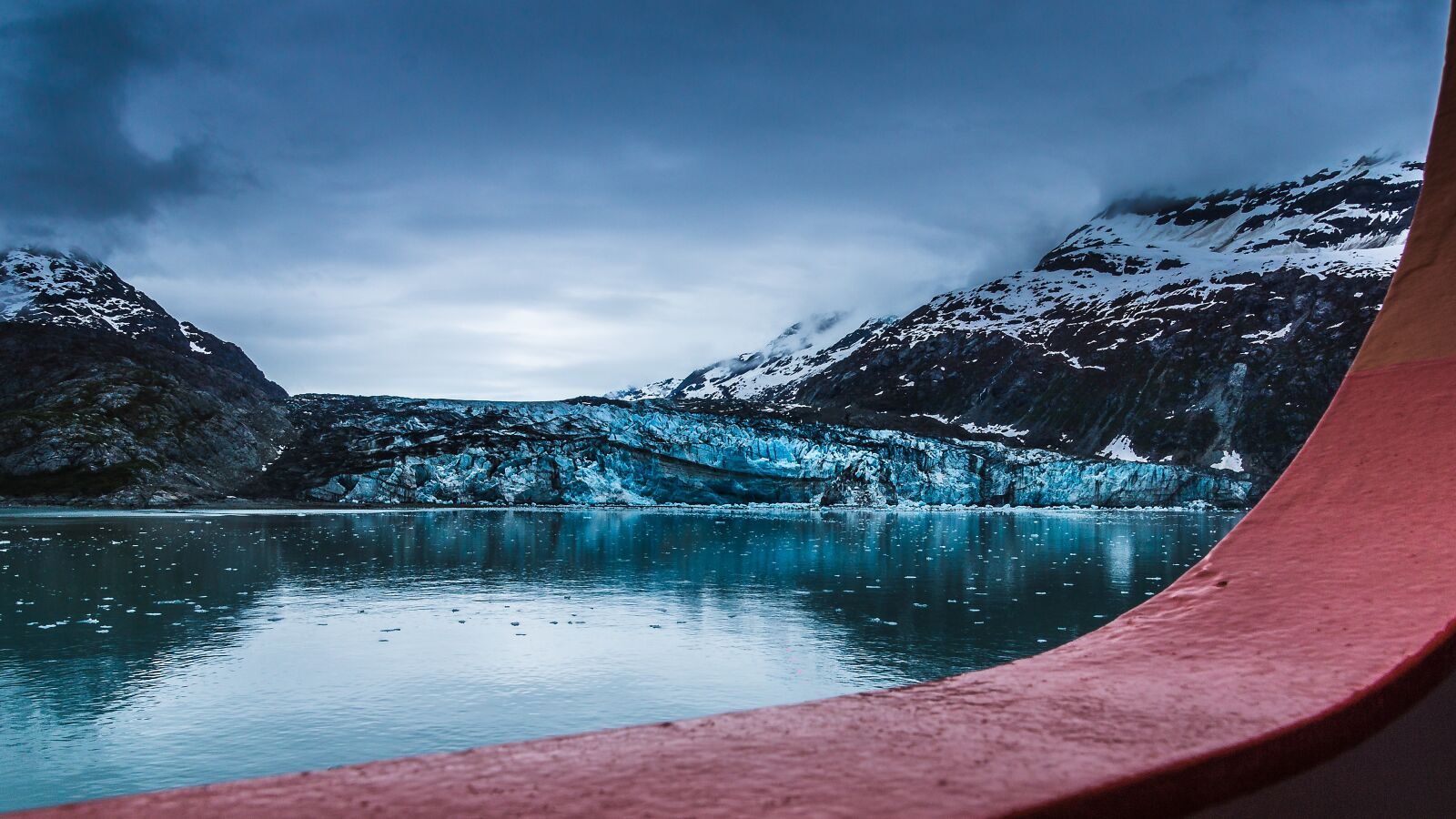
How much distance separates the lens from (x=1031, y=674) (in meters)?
1.71

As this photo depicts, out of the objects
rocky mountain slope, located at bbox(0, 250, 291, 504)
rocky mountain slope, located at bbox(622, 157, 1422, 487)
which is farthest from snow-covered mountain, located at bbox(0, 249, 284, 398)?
rocky mountain slope, located at bbox(622, 157, 1422, 487)

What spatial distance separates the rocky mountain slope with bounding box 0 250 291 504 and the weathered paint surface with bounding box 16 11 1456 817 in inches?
2781

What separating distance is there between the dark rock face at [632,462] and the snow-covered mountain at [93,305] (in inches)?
2629

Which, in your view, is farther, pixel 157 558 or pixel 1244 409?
pixel 1244 409

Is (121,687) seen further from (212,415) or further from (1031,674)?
(212,415)

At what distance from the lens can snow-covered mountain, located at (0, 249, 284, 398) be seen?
125250 millimetres

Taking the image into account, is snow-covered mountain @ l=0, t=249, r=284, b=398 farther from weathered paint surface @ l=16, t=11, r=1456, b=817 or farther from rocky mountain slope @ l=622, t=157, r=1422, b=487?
weathered paint surface @ l=16, t=11, r=1456, b=817

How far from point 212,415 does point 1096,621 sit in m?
75.8

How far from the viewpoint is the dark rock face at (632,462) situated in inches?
2477

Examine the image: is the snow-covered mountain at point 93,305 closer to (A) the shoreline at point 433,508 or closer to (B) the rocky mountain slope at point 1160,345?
(A) the shoreline at point 433,508

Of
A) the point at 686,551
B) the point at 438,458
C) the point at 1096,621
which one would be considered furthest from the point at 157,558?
the point at 438,458

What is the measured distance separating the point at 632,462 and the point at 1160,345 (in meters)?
89.5

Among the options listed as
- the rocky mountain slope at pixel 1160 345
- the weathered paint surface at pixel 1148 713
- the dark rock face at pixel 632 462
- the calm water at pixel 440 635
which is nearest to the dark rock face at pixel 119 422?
the dark rock face at pixel 632 462

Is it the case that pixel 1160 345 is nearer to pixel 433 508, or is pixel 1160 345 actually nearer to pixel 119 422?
pixel 433 508
